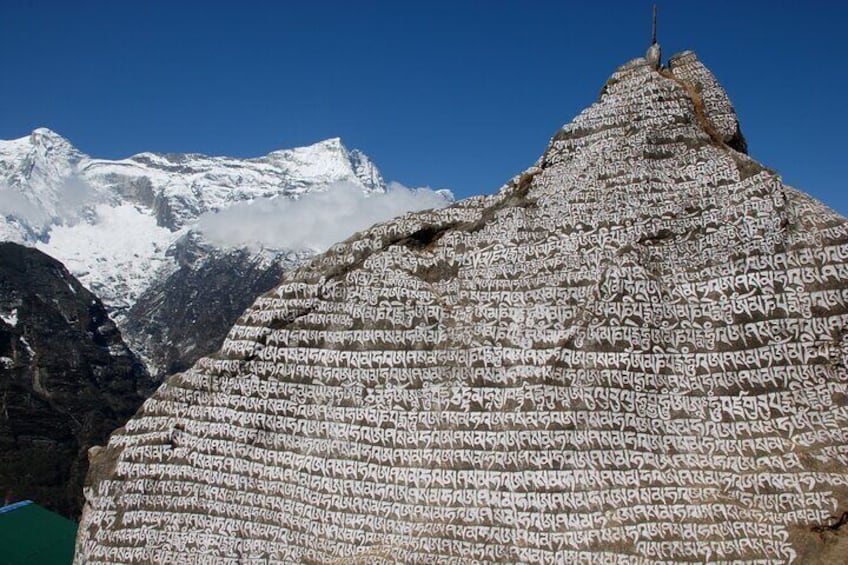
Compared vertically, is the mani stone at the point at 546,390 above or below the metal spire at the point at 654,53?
below

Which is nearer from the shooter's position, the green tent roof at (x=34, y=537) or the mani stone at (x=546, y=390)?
the mani stone at (x=546, y=390)

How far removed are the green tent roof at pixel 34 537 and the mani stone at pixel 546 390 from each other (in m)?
6.10

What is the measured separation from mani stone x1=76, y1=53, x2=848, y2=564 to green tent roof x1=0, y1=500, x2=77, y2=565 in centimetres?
610

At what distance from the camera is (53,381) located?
66.3 meters

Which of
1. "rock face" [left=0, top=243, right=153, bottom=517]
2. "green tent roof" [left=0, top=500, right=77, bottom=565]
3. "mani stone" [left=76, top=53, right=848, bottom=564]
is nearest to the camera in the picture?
"mani stone" [left=76, top=53, right=848, bottom=564]

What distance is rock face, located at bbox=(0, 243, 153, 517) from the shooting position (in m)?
52.0

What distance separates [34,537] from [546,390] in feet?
42.3

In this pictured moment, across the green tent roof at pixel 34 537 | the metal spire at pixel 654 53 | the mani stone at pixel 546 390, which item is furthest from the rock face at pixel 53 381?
the metal spire at pixel 654 53

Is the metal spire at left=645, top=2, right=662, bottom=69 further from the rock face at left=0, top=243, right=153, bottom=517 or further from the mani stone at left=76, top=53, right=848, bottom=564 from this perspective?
the rock face at left=0, top=243, right=153, bottom=517

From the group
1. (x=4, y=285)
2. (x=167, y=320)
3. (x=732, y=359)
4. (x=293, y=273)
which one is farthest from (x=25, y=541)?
(x=167, y=320)

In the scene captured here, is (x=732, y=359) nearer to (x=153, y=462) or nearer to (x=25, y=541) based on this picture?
(x=153, y=462)

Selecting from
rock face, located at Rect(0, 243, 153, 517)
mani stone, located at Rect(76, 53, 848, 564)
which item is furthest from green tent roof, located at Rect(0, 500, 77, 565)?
rock face, located at Rect(0, 243, 153, 517)

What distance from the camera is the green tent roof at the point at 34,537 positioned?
1389 cm

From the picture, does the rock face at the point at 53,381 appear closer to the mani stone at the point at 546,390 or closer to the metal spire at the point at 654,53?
the mani stone at the point at 546,390
